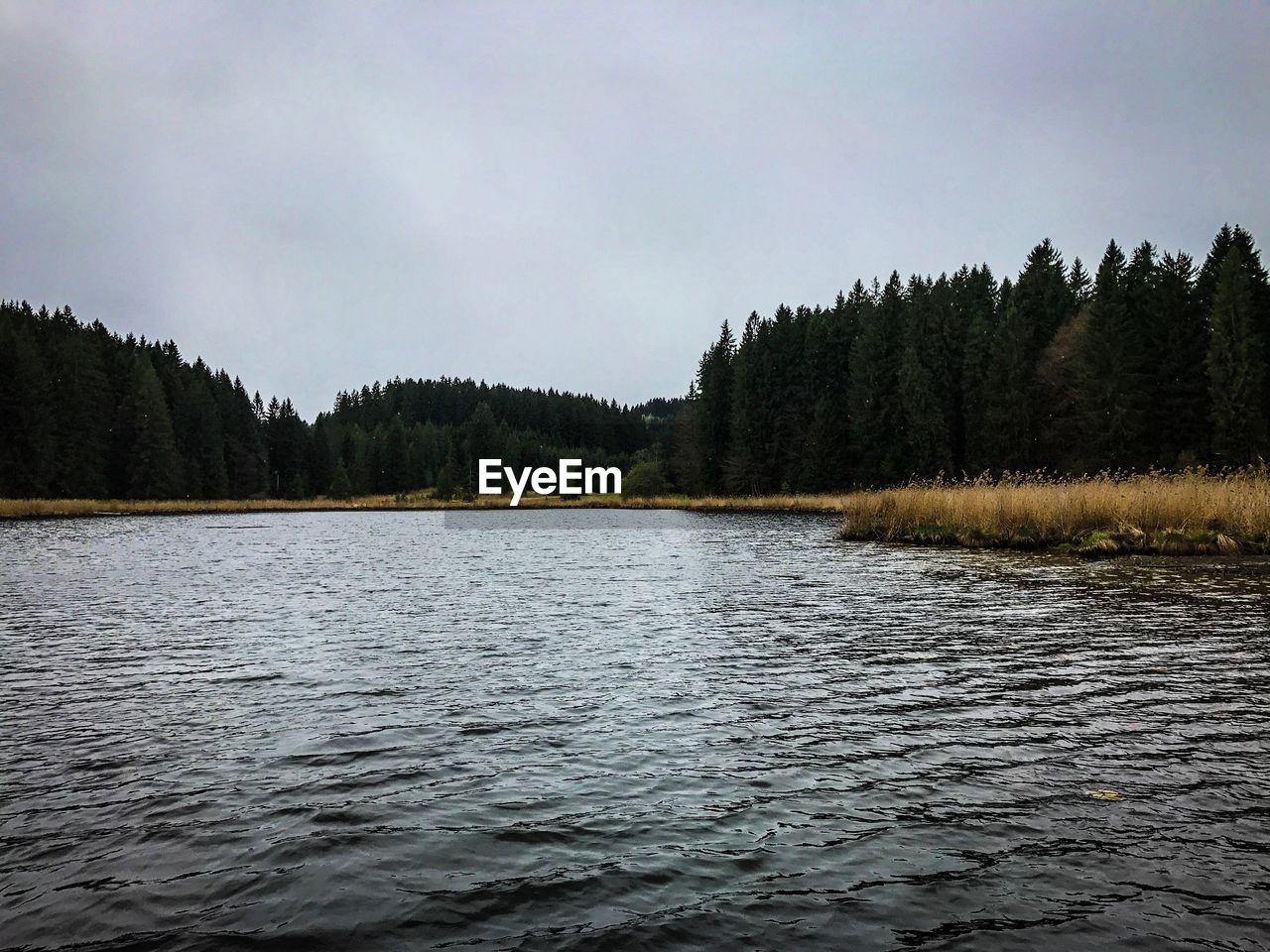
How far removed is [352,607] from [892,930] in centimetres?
1424

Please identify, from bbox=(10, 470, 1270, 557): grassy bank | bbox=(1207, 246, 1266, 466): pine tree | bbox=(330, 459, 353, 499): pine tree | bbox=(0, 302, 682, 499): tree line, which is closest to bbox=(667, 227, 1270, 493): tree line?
bbox=(1207, 246, 1266, 466): pine tree

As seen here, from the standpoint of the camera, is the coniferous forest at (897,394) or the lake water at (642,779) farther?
the coniferous forest at (897,394)

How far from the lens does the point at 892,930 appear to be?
4.16 meters

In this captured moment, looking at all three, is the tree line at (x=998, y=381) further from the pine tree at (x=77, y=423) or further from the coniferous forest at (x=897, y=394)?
the pine tree at (x=77, y=423)

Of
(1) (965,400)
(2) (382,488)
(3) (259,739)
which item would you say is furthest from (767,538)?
(2) (382,488)

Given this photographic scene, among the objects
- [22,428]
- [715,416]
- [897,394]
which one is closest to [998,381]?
[897,394]

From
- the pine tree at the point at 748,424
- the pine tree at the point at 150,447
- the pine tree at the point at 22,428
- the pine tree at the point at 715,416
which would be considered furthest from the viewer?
the pine tree at the point at 715,416

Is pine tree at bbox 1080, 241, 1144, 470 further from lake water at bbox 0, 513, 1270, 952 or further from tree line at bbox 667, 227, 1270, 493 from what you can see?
lake water at bbox 0, 513, 1270, 952

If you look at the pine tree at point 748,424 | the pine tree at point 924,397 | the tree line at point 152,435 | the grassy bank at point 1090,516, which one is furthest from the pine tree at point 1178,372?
the tree line at point 152,435

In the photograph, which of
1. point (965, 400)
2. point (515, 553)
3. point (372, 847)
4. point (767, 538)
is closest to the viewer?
point (372, 847)

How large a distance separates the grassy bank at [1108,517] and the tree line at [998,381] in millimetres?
24052

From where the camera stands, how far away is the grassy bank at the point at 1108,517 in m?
23.5

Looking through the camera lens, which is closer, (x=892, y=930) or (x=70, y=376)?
(x=892, y=930)

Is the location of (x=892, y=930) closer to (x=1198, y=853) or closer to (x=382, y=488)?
(x=1198, y=853)
